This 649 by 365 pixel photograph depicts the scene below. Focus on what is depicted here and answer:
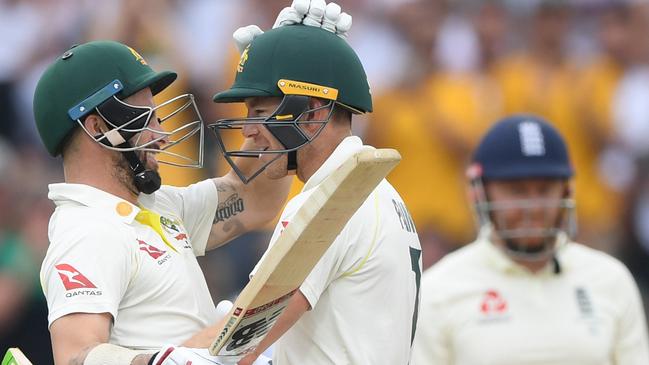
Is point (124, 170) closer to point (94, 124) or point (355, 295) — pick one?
point (94, 124)

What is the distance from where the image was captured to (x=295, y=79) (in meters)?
4.73

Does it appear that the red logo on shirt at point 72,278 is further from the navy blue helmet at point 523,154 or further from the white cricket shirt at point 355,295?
the navy blue helmet at point 523,154

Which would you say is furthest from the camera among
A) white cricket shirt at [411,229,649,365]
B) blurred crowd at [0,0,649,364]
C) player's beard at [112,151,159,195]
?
blurred crowd at [0,0,649,364]

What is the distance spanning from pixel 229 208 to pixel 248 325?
4.19ft

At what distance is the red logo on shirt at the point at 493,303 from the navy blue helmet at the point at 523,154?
0.52 metres

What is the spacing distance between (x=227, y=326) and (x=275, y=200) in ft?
4.58

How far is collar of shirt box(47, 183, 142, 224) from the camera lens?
4809 mm

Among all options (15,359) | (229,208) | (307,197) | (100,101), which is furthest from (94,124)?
(307,197)

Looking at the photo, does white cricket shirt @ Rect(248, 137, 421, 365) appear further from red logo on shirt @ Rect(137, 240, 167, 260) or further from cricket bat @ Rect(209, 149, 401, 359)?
red logo on shirt @ Rect(137, 240, 167, 260)

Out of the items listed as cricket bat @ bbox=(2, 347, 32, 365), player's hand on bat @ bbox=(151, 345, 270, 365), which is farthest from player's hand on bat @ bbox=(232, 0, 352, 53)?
cricket bat @ bbox=(2, 347, 32, 365)

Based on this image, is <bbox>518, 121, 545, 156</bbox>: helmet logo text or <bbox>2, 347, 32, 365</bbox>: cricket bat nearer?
<bbox>2, 347, 32, 365</bbox>: cricket bat

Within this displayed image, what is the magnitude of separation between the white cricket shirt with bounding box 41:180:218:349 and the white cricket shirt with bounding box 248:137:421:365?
16.4 inches

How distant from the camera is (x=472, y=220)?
8688mm

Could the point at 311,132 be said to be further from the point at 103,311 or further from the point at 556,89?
the point at 556,89
